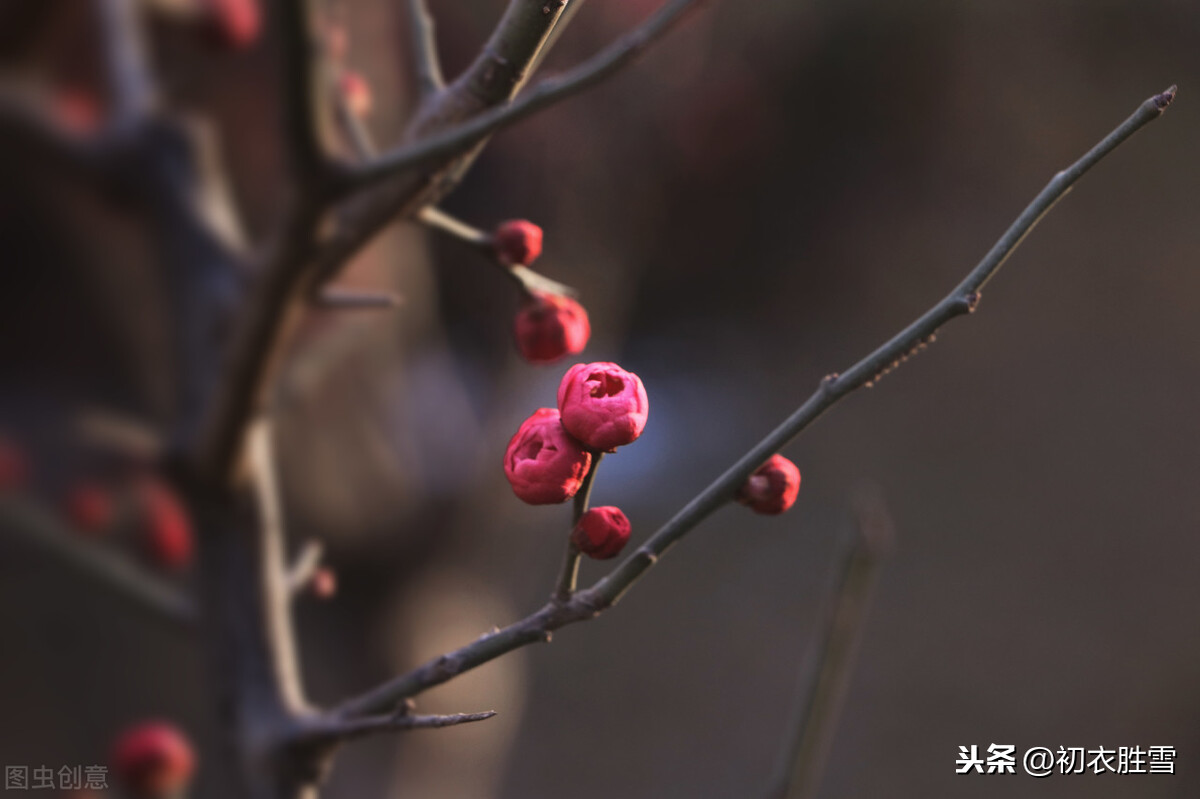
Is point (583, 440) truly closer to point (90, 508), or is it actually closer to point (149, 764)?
point (149, 764)

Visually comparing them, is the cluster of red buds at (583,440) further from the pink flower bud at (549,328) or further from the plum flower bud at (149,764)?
the plum flower bud at (149,764)

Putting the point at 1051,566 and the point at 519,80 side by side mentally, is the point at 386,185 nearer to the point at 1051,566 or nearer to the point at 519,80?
the point at 519,80

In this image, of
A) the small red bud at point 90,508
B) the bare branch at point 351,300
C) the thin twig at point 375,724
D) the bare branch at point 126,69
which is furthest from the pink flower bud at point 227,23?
the thin twig at point 375,724

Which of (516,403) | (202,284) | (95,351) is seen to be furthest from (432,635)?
(202,284)

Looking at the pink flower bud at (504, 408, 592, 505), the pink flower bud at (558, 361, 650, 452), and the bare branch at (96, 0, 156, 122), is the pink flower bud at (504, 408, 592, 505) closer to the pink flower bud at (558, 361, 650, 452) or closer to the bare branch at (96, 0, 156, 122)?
the pink flower bud at (558, 361, 650, 452)

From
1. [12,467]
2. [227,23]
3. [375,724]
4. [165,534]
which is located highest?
[227,23]

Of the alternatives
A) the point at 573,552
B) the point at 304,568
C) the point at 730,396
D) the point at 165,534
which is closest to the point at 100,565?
the point at 304,568
